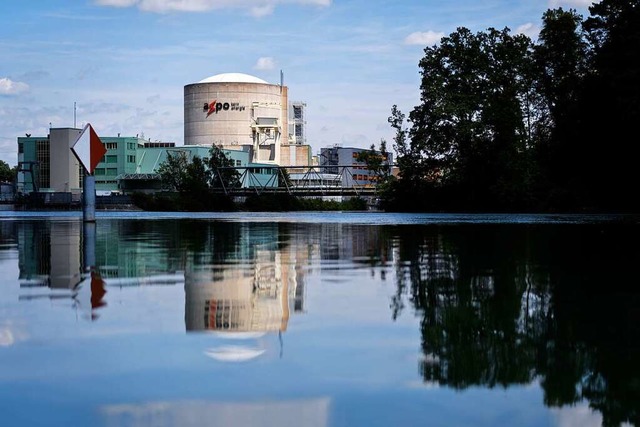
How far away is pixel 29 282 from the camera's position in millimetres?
12648

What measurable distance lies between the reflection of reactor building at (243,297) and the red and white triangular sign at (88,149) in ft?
87.0

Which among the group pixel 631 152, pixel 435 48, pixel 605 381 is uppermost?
pixel 435 48

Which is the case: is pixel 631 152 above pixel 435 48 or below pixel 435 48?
below

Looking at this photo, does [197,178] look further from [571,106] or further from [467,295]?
[467,295]

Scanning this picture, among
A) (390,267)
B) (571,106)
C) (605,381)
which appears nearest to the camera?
(605,381)

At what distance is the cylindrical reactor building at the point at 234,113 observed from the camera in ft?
584

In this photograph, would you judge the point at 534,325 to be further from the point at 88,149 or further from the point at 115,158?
the point at 115,158

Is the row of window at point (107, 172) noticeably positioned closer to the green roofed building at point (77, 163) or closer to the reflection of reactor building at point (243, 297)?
the green roofed building at point (77, 163)

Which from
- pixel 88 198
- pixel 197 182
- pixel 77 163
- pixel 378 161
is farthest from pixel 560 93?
pixel 77 163

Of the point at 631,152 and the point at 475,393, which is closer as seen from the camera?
the point at 475,393

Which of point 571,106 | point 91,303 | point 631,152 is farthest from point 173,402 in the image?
point 571,106

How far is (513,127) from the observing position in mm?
79625

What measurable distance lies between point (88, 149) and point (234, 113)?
139 metres

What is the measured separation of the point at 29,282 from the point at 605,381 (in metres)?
8.57
